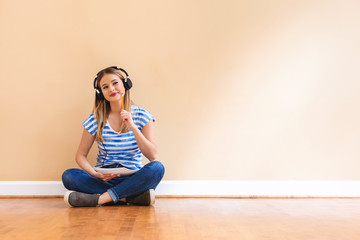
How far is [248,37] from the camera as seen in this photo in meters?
2.34

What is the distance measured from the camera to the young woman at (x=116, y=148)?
75.8 inches

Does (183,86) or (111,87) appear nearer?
(111,87)

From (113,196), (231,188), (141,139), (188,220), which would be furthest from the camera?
(231,188)

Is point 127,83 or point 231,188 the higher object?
point 127,83

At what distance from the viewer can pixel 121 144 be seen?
2094mm

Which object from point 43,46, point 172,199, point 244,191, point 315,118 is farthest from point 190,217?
point 43,46

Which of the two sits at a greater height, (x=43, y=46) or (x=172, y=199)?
(x=43, y=46)

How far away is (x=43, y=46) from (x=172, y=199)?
1.13 metres

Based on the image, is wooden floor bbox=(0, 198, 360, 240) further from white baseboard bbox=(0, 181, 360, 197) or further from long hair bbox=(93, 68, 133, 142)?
long hair bbox=(93, 68, 133, 142)

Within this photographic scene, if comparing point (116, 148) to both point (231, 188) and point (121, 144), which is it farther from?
point (231, 188)

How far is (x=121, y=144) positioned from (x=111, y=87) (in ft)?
0.97

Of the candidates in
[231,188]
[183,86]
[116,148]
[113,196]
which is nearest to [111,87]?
[116,148]

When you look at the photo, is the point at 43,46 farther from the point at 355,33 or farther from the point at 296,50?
the point at 355,33

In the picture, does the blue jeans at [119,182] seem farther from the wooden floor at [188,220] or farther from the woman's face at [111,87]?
the woman's face at [111,87]
